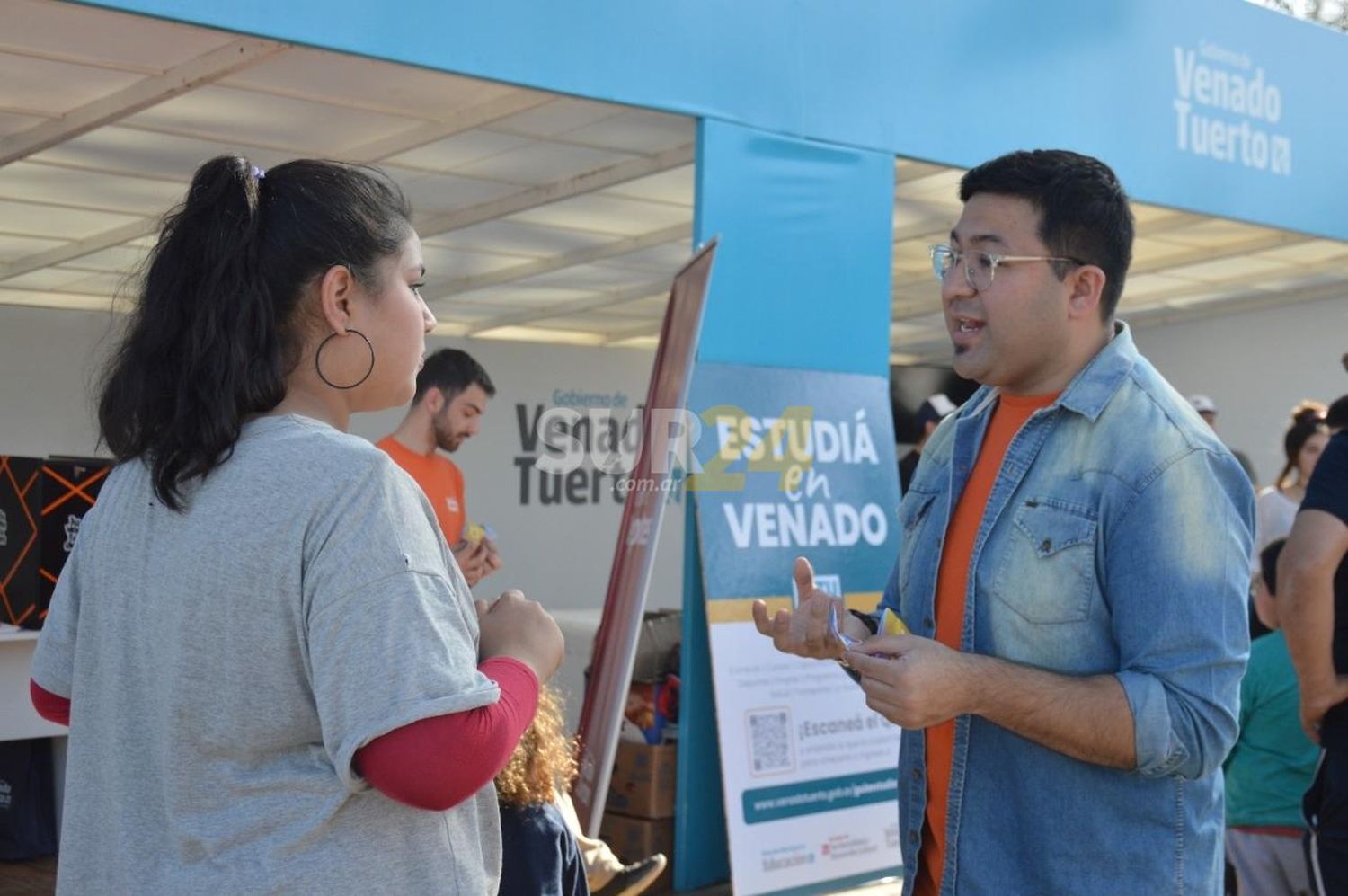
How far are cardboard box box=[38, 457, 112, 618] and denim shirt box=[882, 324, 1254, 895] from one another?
381 cm

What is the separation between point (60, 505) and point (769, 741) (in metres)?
2.59

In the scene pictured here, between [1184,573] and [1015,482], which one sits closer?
[1184,573]

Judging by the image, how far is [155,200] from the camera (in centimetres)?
688

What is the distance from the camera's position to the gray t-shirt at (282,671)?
1.18 meters

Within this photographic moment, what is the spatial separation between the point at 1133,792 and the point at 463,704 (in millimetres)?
964

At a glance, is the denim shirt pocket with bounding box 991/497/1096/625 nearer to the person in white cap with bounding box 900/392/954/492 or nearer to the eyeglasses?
the eyeglasses

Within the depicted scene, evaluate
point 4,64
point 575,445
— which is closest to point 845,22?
point 4,64

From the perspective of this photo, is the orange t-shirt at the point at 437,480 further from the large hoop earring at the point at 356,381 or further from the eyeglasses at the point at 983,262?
the large hoop earring at the point at 356,381

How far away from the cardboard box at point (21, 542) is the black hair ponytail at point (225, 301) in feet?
12.8

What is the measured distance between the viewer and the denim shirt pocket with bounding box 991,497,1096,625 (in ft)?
5.71

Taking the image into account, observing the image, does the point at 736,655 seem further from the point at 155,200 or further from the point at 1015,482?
the point at 155,200

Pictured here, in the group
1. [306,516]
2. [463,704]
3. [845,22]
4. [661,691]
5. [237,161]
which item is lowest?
[661,691]

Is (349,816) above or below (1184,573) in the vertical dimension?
below

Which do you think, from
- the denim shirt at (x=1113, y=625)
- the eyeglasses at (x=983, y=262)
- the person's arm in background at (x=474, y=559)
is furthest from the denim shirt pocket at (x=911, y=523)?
the person's arm in background at (x=474, y=559)
